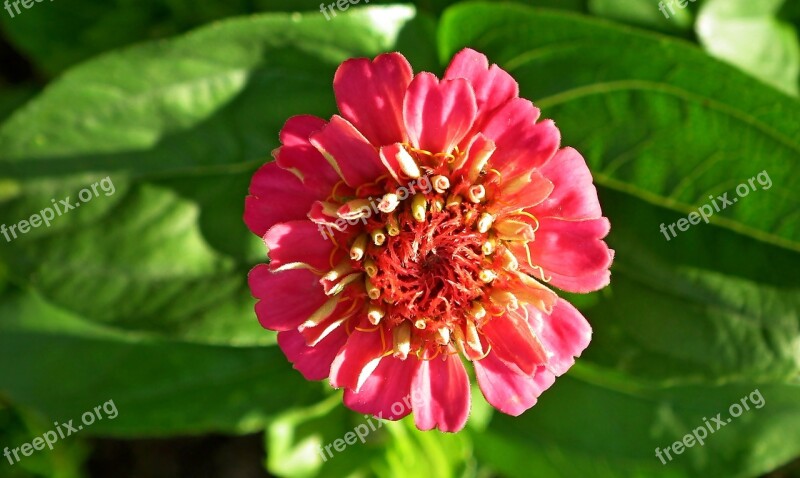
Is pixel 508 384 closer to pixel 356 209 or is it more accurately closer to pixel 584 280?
pixel 584 280

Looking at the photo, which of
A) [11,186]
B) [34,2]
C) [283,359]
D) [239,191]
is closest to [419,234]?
[239,191]

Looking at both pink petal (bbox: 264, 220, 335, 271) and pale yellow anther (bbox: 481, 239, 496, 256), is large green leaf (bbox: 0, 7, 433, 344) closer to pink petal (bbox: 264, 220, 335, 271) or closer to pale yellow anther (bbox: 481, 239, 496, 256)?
pink petal (bbox: 264, 220, 335, 271)

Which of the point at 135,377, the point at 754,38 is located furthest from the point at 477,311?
the point at 754,38

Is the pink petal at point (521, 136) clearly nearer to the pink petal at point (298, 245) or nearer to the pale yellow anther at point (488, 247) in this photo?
the pale yellow anther at point (488, 247)

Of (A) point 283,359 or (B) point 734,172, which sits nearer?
(B) point 734,172

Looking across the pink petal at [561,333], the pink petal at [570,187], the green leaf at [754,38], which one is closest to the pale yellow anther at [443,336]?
the pink petal at [561,333]

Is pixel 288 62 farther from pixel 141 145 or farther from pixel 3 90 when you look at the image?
pixel 3 90
